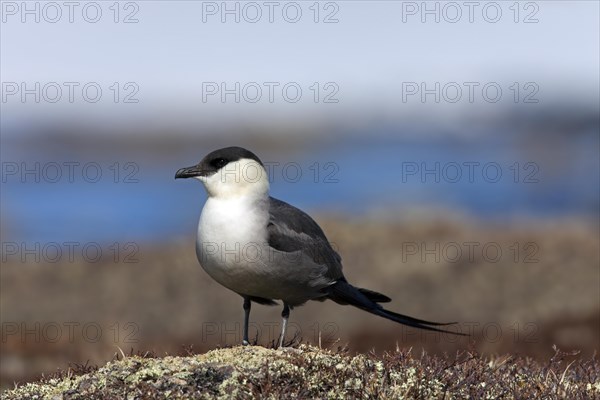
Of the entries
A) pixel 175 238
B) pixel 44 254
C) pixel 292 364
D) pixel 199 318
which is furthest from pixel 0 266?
pixel 292 364

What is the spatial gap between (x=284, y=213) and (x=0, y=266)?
15718 mm

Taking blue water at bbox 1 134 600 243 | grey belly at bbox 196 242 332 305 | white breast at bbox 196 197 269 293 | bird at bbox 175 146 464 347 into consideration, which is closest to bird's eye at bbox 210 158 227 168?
bird at bbox 175 146 464 347

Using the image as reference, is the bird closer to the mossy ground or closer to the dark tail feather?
the dark tail feather

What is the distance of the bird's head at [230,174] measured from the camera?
32.0 feet

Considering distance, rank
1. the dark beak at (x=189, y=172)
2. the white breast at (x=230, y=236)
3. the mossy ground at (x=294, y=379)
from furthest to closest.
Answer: the dark beak at (x=189, y=172) → the white breast at (x=230, y=236) → the mossy ground at (x=294, y=379)

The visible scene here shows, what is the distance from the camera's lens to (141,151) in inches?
4085

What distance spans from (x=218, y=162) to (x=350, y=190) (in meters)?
58.7

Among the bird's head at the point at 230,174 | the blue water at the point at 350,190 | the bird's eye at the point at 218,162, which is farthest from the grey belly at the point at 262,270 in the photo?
the blue water at the point at 350,190

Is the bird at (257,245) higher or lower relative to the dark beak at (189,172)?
lower

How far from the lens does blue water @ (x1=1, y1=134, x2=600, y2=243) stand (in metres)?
51.1

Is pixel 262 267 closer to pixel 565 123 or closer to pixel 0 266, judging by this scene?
pixel 0 266

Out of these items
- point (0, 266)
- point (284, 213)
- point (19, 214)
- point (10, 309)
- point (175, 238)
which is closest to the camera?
point (284, 213)

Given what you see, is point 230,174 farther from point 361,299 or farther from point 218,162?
point 361,299

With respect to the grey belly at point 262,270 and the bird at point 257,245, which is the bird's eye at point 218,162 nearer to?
the bird at point 257,245
